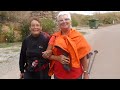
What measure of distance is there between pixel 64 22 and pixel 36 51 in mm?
475

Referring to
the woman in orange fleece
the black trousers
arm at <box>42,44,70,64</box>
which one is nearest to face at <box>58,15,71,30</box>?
the woman in orange fleece

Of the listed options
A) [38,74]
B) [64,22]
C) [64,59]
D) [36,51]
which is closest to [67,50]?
[64,59]

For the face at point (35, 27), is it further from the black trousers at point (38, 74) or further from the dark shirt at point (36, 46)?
the black trousers at point (38, 74)

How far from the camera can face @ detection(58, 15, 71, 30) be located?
2.82m

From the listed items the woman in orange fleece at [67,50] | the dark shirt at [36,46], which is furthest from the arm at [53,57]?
the dark shirt at [36,46]

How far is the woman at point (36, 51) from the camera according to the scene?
3094 mm

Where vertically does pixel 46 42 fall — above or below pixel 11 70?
above

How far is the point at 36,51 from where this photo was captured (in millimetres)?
3104

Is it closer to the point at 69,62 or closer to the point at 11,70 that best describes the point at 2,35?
the point at 11,70

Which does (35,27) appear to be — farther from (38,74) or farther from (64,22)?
(38,74)
